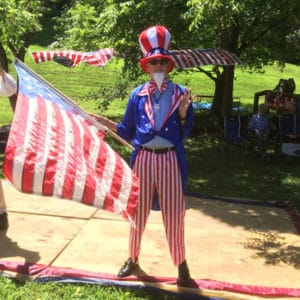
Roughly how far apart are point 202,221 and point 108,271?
64.6 inches

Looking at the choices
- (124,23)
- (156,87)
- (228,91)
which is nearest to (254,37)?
(228,91)

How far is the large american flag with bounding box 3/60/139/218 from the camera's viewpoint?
347 centimetres

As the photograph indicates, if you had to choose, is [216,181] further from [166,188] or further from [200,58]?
[166,188]

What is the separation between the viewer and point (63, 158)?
3566mm

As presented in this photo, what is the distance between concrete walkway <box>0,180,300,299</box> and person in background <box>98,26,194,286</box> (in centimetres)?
69

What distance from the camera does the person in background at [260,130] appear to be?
9.52 metres

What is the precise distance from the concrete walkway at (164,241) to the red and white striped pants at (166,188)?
1.91 ft

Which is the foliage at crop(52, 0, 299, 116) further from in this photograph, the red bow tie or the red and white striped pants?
the red and white striped pants

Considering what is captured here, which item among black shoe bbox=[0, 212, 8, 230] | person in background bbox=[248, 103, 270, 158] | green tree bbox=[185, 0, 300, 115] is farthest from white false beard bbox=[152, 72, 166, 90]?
person in background bbox=[248, 103, 270, 158]

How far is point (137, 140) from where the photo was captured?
13.3 ft

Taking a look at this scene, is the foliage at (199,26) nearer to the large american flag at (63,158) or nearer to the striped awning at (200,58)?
the striped awning at (200,58)

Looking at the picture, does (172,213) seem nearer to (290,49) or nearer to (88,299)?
(88,299)

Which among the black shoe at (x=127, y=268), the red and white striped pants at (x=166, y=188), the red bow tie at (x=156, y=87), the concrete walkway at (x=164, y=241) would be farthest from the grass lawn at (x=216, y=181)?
the red bow tie at (x=156, y=87)

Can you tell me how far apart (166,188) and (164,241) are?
1343mm
